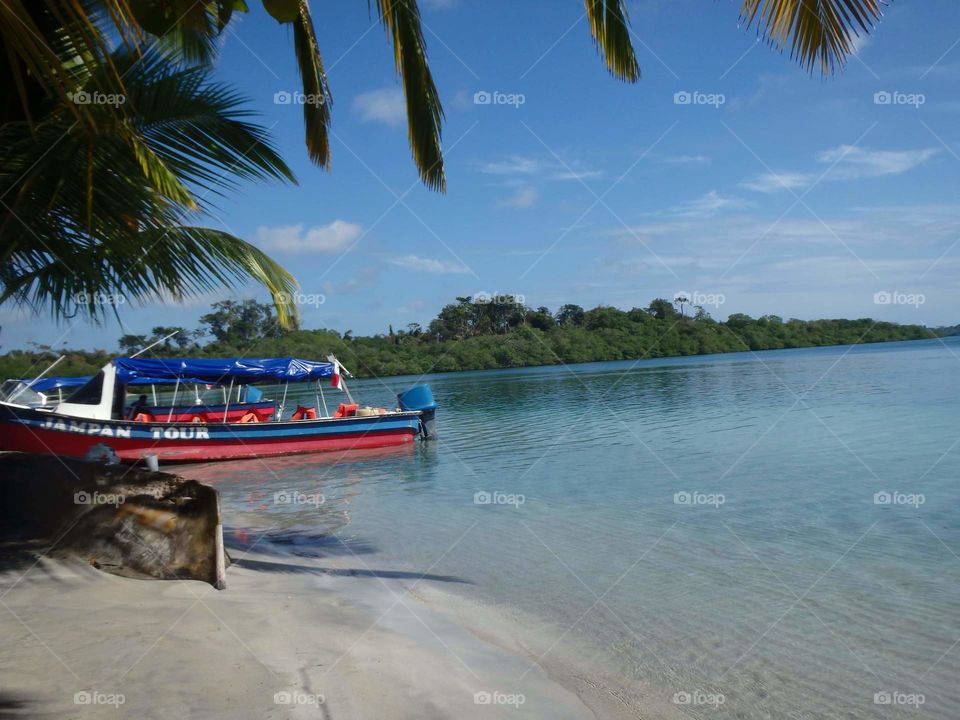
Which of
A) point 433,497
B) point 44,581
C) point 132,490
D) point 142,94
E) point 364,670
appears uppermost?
point 142,94

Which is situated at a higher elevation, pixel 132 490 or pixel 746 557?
pixel 132 490

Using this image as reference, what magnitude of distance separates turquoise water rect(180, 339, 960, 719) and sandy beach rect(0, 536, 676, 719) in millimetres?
753

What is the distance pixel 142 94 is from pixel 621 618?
5928 mm

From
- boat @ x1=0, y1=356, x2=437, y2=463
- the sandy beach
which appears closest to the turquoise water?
the sandy beach

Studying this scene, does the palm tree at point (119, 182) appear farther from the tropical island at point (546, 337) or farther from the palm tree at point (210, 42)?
the tropical island at point (546, 337)

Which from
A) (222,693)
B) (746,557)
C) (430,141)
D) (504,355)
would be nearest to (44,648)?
(222,693)

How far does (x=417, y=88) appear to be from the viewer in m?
7.03

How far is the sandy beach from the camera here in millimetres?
3760

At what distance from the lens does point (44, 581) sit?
5.27m

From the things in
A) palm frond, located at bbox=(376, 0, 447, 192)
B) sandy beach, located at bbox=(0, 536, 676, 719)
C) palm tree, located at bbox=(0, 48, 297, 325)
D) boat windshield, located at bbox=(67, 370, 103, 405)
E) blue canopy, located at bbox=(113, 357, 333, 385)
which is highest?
palm frond, located at bbox=(376, 0, 447, 192)

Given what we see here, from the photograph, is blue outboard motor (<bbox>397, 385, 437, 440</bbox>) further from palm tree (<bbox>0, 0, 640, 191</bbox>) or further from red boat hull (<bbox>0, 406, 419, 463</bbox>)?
palm tree (<bbox>0, 0, 640, 191</bbox>)

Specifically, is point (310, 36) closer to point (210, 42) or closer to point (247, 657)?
point (210, 42)

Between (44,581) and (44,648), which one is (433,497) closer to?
(44,581)

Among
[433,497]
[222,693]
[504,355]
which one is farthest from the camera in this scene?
[504,355]
